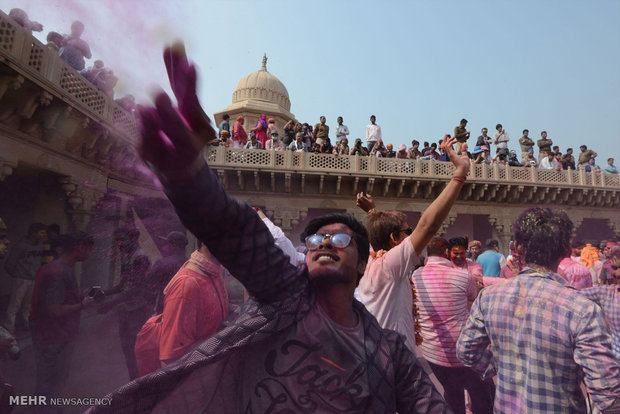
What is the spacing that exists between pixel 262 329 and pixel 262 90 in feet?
79.3

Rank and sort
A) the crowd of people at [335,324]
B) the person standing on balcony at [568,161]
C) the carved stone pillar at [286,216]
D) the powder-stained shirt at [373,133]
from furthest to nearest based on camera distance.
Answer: the person standing on balcony at [568,161] → the powder-stained shirt at [373,133] → the carved stone pillar at [286,216] → the crowd of people at [335,324]

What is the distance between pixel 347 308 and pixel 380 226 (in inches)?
45.3

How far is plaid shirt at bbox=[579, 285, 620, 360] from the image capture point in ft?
7.53

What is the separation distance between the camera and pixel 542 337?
5.01ft

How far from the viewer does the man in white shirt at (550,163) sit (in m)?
14.7

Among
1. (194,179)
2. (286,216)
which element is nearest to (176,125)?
(194,179)

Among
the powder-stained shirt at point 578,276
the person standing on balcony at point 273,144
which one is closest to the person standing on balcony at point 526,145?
the person standing on balcony at point 273,144

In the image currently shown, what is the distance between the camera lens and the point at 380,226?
2.29 meters

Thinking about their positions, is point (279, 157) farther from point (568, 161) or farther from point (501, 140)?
point (568, 161)

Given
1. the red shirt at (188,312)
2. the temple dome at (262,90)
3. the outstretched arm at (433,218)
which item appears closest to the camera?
the red shirt at (188,312)

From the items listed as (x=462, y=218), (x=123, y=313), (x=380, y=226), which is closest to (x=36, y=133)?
(x=123, y=313)

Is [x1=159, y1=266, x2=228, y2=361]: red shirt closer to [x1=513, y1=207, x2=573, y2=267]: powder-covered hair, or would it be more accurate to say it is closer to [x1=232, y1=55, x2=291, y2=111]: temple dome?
[x1=513, y1=207, x2=573, y2=267]: powder-covered hair

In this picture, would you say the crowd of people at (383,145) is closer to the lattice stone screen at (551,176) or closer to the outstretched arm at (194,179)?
the lattice stone screen at (551,176)

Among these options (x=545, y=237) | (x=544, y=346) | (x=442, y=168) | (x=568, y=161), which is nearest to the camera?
(x=544, y=346)
